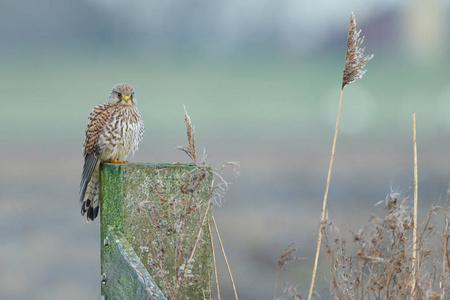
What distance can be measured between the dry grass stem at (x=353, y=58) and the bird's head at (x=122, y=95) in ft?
7.07

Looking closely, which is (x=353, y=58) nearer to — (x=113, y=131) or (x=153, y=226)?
(x=153, y=226)

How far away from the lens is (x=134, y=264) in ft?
6.42

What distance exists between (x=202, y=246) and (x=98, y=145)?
5.22 feet

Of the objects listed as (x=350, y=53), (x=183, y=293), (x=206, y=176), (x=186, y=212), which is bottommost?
(x=183, y=293)

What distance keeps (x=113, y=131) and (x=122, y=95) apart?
376 mm

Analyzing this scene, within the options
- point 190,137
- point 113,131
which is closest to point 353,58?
point 190,137

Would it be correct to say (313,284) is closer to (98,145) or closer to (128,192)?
(128,192)

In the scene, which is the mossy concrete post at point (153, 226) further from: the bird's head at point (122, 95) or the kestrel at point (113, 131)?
the bird's head at point (122, 95)

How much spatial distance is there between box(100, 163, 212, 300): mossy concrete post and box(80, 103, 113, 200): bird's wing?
0.77 m

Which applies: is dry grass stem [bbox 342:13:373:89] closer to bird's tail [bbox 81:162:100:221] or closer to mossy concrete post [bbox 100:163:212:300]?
mossy concrete post [bbox 100:163:212:300]

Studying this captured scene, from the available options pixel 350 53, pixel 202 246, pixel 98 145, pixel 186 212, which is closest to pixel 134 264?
pixel 186 212

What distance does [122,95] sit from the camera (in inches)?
158

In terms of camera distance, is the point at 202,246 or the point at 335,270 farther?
the point at 202,246

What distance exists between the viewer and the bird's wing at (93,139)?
129 inches
